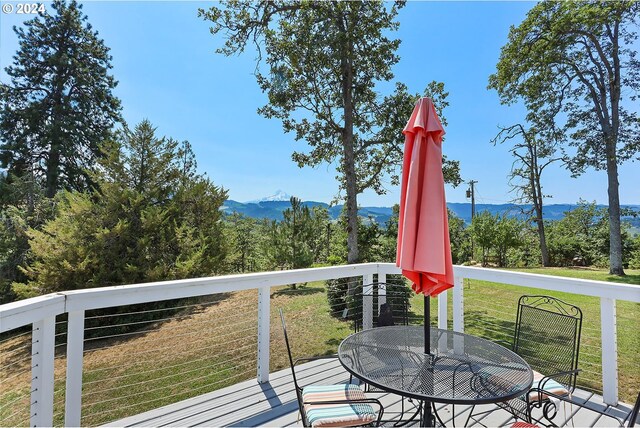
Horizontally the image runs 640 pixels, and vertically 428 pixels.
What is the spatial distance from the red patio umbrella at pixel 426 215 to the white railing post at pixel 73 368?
2.11 meters

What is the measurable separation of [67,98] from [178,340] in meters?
14.1

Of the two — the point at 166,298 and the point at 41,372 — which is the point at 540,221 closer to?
the point at 166,298

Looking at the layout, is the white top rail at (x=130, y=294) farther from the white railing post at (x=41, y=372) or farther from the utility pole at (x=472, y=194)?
the utility pole at (x=472, y=194)

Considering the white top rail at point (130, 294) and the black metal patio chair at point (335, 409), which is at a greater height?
the white top rail at point (130, 294)

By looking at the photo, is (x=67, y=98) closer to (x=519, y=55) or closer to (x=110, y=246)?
(x=110, y=246)

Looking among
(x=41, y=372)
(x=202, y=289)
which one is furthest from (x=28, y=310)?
(x=202, y=289)

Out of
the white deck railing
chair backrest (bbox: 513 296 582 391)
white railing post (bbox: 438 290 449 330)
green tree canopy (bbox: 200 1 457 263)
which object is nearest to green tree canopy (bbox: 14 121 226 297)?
green tree canopy (bbox: 200 1 457 263)

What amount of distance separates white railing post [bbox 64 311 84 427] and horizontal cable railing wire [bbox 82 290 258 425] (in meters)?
0.15

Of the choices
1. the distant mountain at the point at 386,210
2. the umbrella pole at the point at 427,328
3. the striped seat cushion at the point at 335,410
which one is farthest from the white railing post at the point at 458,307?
the distant mountain at the point at 386,210

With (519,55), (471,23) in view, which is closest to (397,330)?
(471,23)

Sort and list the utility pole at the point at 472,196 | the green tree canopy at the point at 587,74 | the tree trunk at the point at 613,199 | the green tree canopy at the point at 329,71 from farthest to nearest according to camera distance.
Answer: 1. the utility pole at the point at 472,196
2. the tree trunk at the point at 613,199
3. the green tree canopy at the point at 587,74
4. the green tree canopy at the point at 329,71

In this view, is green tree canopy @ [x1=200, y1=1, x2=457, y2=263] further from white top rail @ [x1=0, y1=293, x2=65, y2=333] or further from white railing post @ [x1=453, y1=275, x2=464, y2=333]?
white top rail @ [x1=0, y1=293, x2=65, y2=333]

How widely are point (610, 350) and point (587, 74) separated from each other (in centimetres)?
1368

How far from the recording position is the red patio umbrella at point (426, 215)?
1866 millimetres
